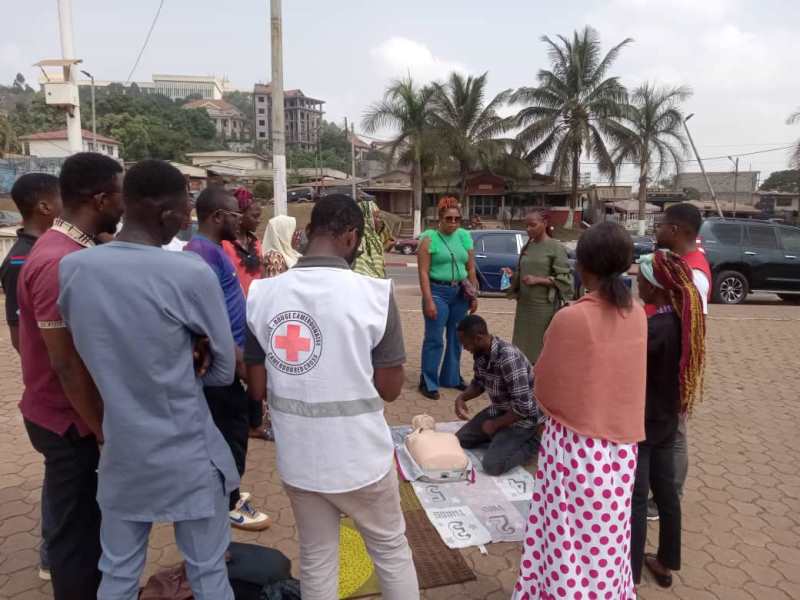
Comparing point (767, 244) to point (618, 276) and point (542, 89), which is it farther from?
point (542, 89)

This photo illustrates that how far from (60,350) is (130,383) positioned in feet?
0.94

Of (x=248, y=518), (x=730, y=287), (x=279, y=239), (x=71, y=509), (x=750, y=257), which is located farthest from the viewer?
(x=730, y=287)

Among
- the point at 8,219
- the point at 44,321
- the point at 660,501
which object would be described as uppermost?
the point at 8,219

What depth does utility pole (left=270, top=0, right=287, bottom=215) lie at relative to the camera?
8414mm

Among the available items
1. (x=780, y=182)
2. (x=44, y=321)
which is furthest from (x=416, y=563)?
(x=780, y=182)

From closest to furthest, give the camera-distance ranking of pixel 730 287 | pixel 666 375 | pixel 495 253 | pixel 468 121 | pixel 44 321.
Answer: pixel 44 321 → pixel 666 375 → pixel 730 287 → pixel 495 253 → pixel 468 121

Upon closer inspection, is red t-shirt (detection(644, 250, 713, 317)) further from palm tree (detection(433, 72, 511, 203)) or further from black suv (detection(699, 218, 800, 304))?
palm tree (detection(433, 72, 511, 203))

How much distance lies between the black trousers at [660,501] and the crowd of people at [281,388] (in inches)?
0.5

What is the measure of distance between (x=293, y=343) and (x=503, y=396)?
90.6 inches

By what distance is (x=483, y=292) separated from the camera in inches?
478

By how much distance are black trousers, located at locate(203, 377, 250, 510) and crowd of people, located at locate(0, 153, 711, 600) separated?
67cm

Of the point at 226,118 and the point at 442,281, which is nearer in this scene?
the point at 442,281

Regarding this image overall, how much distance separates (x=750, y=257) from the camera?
446 inches

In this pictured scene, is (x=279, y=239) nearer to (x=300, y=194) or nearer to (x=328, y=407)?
(x=328, y=407)
